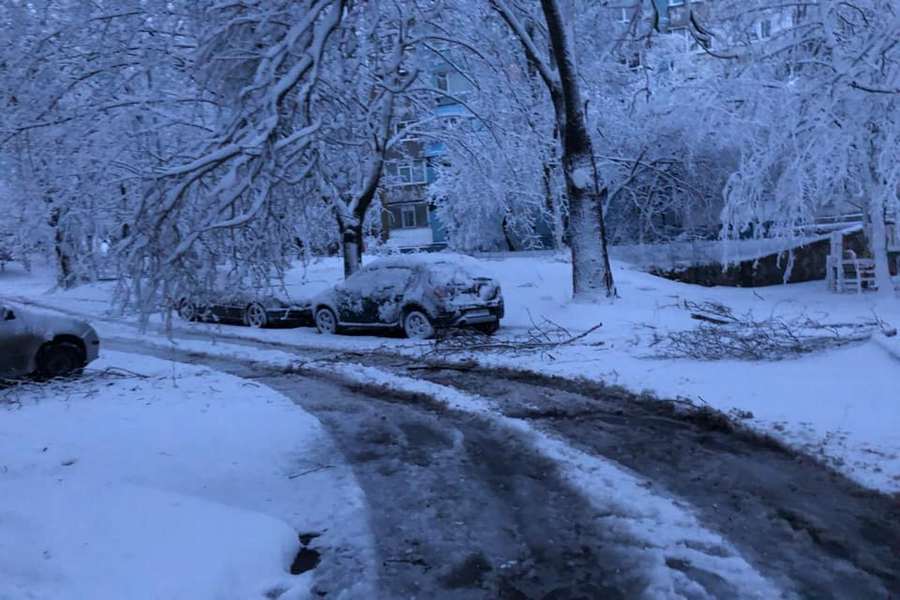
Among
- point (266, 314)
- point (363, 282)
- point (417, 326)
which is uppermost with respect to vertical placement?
point (363, 282)

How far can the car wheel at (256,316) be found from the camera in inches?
666

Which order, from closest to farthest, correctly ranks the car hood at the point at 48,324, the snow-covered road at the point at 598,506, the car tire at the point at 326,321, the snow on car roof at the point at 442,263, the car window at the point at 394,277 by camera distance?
the snow-covered road at the point at 598,506 < the car hood at the point at 48,324 < the snow on car roof at the point at 442,263 < the car window at the point at 394,277 < the car tire at the point at 326,321

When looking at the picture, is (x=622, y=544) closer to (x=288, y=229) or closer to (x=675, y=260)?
(x=288, y=229)

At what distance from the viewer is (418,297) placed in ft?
44.8

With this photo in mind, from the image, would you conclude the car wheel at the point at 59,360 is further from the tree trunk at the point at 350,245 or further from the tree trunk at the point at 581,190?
the tree trunk at the point at 581,190

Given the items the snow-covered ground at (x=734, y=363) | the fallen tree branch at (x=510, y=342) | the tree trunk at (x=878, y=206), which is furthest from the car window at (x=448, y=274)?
the tree trunk at (x=878, y=206)

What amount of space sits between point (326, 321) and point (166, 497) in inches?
420

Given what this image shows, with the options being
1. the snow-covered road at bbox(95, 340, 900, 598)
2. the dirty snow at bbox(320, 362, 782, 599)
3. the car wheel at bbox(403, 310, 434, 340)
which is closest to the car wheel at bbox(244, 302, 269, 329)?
the car wheel at bbox(403, 310, 434, 340)

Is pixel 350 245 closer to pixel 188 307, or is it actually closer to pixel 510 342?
pixel 510 342

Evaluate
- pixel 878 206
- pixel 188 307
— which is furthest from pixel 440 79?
pixel 188 307

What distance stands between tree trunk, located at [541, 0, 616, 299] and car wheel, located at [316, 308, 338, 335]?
5.14 meters

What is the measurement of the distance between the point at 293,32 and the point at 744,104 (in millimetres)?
12229

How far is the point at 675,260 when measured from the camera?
2397 cm

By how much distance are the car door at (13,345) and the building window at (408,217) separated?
33952mm
